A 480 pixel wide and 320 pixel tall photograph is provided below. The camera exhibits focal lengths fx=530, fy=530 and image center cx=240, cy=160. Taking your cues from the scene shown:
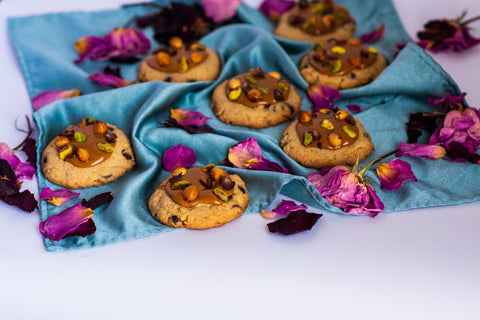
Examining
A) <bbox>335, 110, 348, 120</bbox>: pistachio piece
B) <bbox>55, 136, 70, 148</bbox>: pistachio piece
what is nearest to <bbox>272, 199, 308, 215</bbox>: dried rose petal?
<bbox>335, 110, 348, 120</bbox>: pistachio piece

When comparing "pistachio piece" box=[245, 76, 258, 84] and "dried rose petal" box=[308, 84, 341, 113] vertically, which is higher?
"pistachio piece" box=[245, 76, 258, 84]

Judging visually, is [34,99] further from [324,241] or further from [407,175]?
[407,175]

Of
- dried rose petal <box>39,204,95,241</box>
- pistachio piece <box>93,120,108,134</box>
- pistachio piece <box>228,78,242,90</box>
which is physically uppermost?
pistachio piece <box>228,78,242,90</box>

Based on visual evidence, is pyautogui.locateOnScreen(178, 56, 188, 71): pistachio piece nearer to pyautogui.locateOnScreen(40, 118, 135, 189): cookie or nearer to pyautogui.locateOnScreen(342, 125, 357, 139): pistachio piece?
pyautogui.locateOnScreen(40, 118, 135, 189): cookie

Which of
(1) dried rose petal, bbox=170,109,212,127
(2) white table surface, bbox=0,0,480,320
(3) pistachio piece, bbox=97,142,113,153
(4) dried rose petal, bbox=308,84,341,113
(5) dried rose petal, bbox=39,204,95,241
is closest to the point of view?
(2) white table surface, bbox=0,0,480,320

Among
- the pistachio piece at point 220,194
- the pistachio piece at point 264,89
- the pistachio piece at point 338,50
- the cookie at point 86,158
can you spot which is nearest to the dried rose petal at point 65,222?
the cookie at point 86,158

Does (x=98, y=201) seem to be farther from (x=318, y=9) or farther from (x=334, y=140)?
(x=318, y=9)

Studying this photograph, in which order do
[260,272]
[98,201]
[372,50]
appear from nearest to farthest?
[260,272] → [98,201] → [372,50]

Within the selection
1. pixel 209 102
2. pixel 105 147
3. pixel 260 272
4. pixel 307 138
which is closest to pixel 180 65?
pixel 209 102

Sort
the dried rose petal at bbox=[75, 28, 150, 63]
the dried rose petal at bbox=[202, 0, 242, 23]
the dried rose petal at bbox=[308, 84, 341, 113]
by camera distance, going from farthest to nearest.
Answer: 1. the dried rose petal at bbox=[202, 0, 242, 23]
2. the dried rose petal at bbox=[75, 28, 150, 63]
3. the dried rose petal at bbox=[308, 84, 341, 113]
